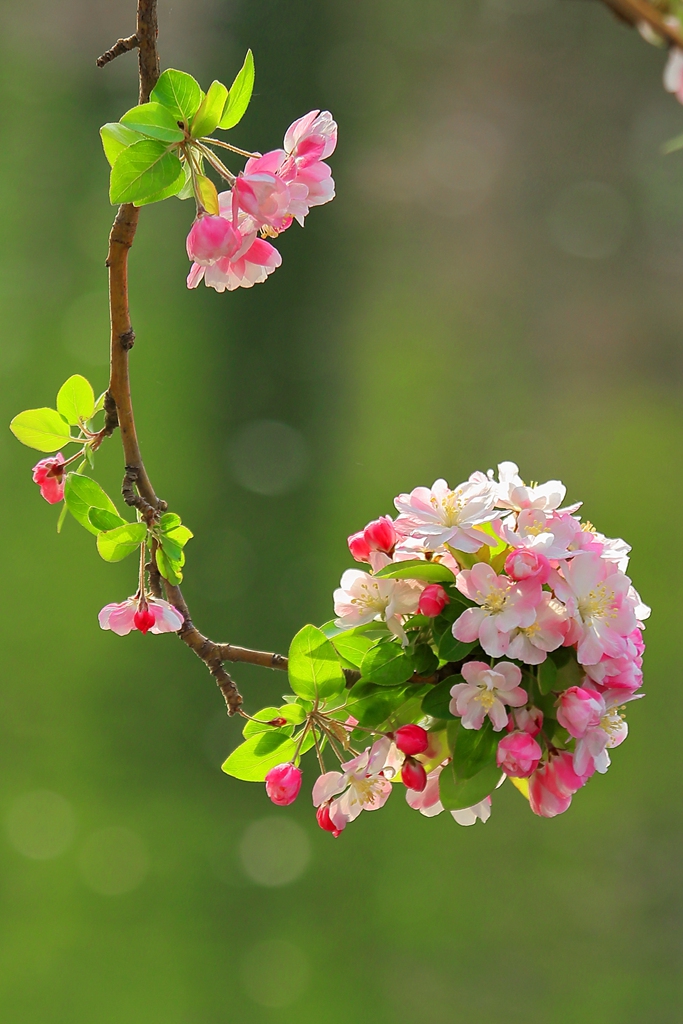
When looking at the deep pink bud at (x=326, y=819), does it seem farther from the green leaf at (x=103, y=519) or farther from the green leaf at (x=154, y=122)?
the green leaf at (x=154, y=122)

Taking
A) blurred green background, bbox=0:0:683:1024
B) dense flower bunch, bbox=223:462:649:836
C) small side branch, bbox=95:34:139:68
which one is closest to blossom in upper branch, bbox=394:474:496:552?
dense flower bunch, bbox=223:462:649:836

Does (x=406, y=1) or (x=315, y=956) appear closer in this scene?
(x=315, y=956)

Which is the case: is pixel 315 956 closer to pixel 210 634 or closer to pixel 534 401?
pixel 210 634

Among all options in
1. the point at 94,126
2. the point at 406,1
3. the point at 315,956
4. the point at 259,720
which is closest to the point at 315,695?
the point at 259,720

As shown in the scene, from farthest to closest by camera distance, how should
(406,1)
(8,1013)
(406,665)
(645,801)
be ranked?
1. (406,1)
2. (645,801)
3. (8,1013)
4. (406,665)

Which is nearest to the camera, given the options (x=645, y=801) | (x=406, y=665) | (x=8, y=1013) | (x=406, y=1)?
(x=406, y=665)

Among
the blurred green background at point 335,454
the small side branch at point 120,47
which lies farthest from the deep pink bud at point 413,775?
the blurred green background at point 335,454
